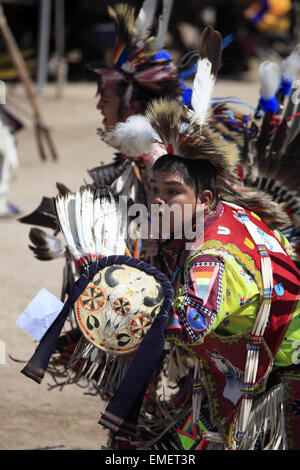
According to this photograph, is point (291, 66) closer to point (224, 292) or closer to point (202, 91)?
point (202, 91)

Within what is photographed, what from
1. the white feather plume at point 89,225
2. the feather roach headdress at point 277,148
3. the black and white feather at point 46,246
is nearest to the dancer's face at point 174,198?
the white feather plume at point 89,225

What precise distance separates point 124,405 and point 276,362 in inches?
21.1

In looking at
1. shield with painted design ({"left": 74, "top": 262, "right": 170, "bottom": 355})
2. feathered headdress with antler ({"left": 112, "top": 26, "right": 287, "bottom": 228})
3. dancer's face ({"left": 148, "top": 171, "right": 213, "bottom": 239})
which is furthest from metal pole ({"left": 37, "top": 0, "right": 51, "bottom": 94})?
shield with painted design ({"left": 74, "top": 262, "right": 170, "bottom": 355})

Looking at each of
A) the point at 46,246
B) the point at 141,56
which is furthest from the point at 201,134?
the point at 141,56

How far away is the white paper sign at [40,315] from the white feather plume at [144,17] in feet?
4.92

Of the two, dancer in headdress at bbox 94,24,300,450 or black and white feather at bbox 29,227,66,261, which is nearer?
dancer in headdress at bbox 94,24,300,450

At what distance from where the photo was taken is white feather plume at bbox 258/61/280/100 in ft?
9.09

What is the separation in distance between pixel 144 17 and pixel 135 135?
2.83 feet

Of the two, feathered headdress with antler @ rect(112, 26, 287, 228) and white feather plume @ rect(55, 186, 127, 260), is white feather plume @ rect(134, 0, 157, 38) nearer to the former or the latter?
feathered headdress with antler @ rect(112, 26, 287, 228)

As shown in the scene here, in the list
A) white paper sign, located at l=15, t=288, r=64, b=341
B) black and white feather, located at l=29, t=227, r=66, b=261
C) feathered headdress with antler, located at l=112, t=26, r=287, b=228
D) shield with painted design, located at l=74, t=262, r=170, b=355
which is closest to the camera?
shield with painted design, located at l=74, t=262, r=170, b=355

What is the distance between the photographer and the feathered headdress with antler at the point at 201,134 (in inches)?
75.7

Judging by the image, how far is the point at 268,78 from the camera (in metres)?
2.77

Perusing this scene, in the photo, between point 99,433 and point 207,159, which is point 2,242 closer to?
point 99,433

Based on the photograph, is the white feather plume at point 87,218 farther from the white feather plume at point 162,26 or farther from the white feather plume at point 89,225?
the white feather plume at point 162,26
